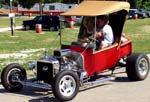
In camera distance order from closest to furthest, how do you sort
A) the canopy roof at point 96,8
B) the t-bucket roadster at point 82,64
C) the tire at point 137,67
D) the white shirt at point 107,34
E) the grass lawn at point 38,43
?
the t-bucket roadster at point 82,64 → the canopy roof at point 96,8 → the white shirt at point 107,34 → the tire at point 137,67 → the grass lawn at point 38,43

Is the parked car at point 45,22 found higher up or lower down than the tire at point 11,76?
lower down

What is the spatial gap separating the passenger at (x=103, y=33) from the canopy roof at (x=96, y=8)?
25 centimetres

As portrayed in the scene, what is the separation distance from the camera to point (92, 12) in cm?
977

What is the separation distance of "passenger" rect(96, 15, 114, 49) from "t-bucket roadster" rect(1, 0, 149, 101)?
0.12 metres

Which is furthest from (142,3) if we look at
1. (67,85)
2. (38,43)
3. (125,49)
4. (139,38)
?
(67,85)

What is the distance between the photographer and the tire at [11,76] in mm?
9539

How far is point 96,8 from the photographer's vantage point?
10.1 metres

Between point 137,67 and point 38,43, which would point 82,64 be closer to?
point 137,67

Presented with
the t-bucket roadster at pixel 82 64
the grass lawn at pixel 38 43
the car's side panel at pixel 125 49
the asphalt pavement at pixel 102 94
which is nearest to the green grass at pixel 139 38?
the grass lawn at pixel 38 43

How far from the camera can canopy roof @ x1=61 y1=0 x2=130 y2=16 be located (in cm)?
977

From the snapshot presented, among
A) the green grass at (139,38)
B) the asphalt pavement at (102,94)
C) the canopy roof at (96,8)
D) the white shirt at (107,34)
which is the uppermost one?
the canopy roof at (96,8)

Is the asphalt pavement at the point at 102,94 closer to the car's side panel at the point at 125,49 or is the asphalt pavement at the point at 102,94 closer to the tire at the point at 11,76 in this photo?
the tire at the point at 11,76

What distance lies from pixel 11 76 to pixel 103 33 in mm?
2247

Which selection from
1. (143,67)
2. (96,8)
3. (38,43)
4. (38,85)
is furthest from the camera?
(38,43)
